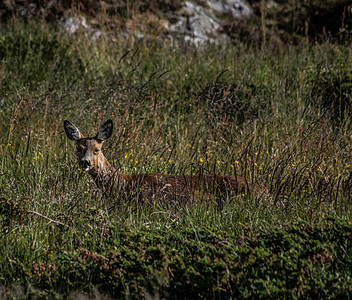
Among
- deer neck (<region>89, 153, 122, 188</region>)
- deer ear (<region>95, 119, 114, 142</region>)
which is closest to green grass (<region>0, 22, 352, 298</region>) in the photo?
deer neck (<region>89, 153, 122, 188</region>)

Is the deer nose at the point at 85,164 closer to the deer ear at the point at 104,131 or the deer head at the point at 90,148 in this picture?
the deer head at the point at 90,148

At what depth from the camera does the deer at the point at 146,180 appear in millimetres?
4949

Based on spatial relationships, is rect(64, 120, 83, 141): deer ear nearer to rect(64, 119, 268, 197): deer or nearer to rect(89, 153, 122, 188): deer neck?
rect(64, 119, 268, 197): deer

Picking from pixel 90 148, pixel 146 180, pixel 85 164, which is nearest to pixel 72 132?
pixel 90 148

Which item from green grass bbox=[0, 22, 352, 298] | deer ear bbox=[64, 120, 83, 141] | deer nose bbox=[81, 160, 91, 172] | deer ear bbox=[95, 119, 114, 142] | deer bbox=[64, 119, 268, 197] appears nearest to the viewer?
green grass bbox=[0, 22, 352, 298]

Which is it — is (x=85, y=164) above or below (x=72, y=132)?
below

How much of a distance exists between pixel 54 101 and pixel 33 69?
1.66 meters

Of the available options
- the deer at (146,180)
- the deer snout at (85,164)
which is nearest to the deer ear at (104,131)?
the deer at (146,180)

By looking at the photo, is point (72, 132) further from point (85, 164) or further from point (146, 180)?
point (146, 180)

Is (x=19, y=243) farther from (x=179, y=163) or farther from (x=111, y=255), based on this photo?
(x=179, y=163)

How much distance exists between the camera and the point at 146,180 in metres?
5.35

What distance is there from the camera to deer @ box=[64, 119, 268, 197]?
4.95m

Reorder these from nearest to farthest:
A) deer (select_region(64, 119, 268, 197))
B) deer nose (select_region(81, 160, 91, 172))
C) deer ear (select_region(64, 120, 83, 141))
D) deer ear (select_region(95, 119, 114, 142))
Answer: deer (select_region(64, 119, 268, 197)) → deer nose (select_region(81, 160, 91, 172)) → deer ear (select_region(95, 119, 114, 142)) → deer ear (select_region(64, 120, 83, 141))

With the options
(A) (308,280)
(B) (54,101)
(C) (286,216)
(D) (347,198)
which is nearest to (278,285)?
(A) (308,280)
